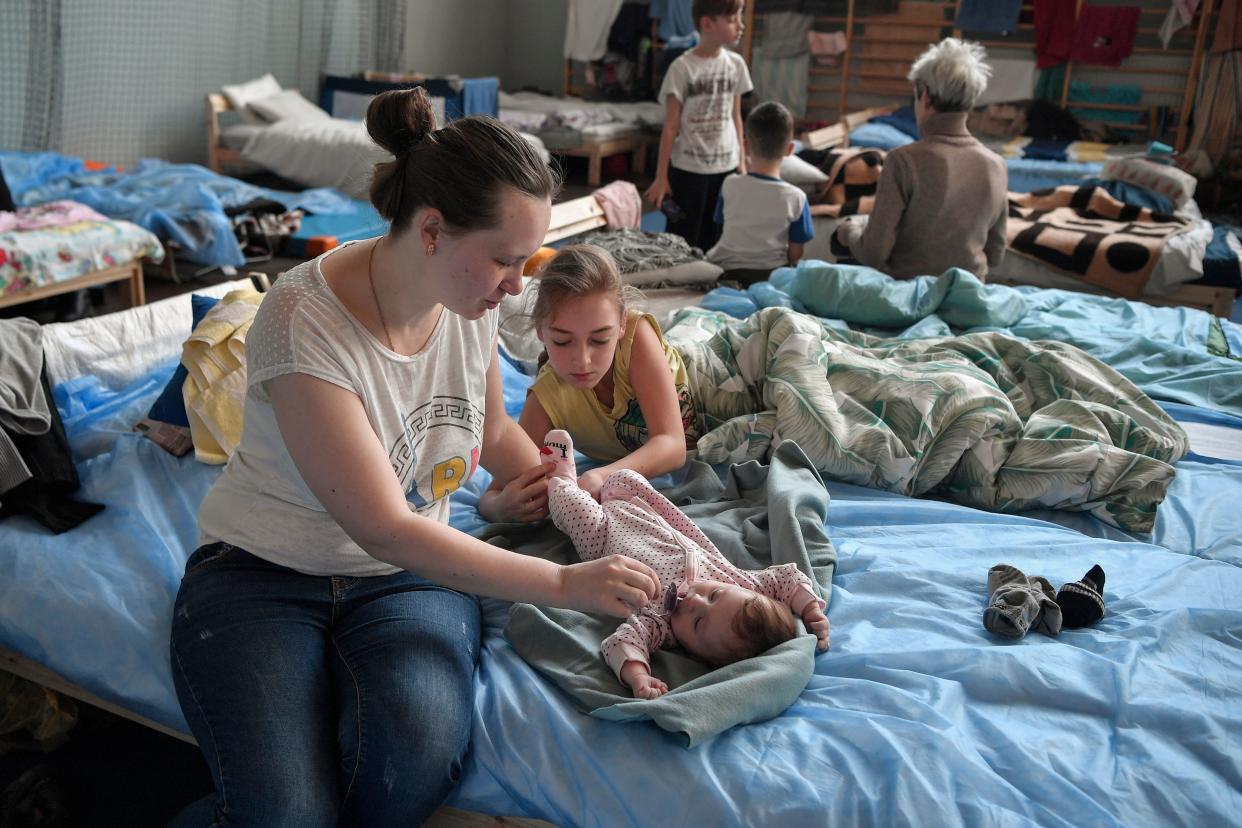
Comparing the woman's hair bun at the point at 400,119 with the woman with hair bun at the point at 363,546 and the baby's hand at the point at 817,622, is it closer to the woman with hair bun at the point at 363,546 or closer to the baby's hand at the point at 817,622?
the woman with hair bun at the point at 363,546

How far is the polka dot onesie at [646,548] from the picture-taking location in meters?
1.40

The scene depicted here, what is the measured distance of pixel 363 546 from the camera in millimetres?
1235

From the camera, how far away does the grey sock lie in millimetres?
1427

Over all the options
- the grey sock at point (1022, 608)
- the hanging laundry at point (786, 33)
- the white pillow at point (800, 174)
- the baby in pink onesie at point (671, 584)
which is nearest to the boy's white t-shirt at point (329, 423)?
the baby in pink onesie at point (671, 584)

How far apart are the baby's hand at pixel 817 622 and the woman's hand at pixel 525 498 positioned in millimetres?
491

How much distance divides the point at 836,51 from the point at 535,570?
7.12 meters

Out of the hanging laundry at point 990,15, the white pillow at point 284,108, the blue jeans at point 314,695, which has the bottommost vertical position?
the blue jeans at point 314,695

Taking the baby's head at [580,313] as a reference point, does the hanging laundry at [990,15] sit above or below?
above

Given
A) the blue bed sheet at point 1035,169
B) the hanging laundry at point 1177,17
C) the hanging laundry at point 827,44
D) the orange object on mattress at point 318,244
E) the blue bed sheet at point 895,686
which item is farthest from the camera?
the hanging laundry at point 827,44

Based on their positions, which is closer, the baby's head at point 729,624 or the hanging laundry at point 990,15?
the baby's head at point 729,624

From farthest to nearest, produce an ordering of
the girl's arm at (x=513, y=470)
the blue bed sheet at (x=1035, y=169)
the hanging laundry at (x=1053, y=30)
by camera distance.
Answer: the hanging laundry at (x=1053, y=30)
the blue bed sheet at (x=1035, y=169)
the girl's arm at (x=513, y=470)

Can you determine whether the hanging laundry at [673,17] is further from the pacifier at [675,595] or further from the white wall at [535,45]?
the pacifier at [675,595]

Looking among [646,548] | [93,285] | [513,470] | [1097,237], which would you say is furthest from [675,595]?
[1097,237]

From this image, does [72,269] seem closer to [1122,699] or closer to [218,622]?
[218,622]
